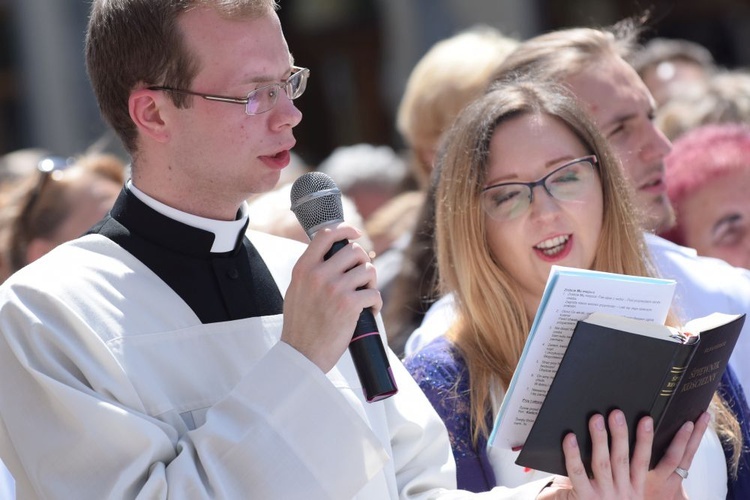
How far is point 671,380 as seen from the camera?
232cm

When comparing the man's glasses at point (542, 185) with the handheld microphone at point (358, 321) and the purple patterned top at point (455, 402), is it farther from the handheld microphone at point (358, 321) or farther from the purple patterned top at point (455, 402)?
the handheld microphone at point (358, 321)

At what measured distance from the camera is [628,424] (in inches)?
92.4

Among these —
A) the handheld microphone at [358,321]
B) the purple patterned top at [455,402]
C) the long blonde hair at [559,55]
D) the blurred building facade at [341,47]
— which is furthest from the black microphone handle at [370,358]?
the blurred building facade at [341,47]

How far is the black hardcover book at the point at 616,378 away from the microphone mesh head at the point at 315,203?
0.55 m

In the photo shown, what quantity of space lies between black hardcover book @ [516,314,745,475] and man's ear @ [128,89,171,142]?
3.17 ft

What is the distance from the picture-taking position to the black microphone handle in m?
2.10

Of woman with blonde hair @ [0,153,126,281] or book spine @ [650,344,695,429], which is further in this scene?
woman with blonde hair @ [0,153,126,281]

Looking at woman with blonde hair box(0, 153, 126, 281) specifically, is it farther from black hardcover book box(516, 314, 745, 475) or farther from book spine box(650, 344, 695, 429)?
book spine box(650, 344, 695, 429)

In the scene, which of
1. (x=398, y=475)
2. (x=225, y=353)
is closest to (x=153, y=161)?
(x=225, y=353)

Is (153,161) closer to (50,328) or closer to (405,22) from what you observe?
(50,328)

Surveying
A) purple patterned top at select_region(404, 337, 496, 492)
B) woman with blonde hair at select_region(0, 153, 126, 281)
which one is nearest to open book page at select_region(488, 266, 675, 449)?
purple patterned top at select_region(404, 337, 496, 492)

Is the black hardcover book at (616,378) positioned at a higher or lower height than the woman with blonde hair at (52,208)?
higher

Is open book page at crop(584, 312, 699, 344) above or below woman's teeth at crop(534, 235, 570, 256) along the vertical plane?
above

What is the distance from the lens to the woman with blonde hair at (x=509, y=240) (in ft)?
9.29
